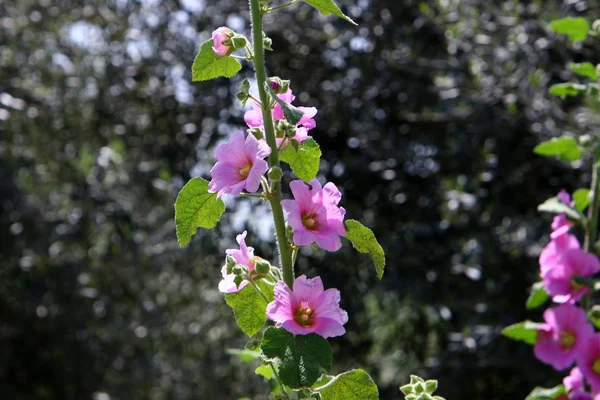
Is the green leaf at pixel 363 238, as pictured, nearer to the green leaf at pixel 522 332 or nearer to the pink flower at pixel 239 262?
the pink flower at pixel 239 262

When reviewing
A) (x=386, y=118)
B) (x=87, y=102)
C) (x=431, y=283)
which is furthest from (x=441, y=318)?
(x=87, y=102)

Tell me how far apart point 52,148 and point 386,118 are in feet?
5.46

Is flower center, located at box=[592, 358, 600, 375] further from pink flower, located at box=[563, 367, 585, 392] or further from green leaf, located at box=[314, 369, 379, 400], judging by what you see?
green leaf, located at box=[314, 369, 379, 400]

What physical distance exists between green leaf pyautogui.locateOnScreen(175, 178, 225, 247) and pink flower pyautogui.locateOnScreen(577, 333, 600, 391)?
0.71 m

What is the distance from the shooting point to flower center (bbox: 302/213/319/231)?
87cm

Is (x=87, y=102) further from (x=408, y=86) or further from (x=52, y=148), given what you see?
(x=408, y=86)

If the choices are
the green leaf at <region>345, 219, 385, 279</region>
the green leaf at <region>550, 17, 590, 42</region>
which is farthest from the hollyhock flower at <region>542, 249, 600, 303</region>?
the green leaf at <region>345, 219, 385, 279</region>

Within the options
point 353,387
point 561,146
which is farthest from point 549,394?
point 353,387

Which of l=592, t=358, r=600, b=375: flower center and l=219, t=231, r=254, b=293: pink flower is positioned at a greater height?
l=219, t=231, r=254, b=293: pink flower

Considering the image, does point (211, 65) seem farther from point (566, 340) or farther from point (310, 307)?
point (566, 340)

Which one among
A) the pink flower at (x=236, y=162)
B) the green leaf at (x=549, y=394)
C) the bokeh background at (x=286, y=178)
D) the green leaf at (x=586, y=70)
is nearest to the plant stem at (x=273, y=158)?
the pink flower at (x=236, y=162)

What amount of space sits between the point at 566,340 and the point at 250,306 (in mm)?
673

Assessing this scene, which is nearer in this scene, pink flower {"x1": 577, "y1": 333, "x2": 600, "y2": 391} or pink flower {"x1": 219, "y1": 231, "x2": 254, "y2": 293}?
pink flower {"x1": 219, "y1": 231, "x2": 254, "y2": 293}

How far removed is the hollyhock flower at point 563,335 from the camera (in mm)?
1381
